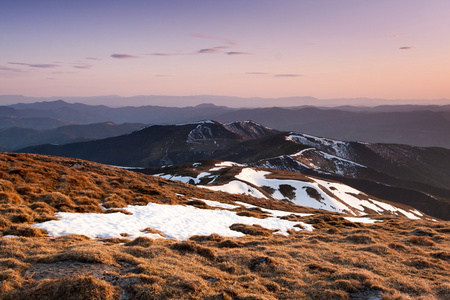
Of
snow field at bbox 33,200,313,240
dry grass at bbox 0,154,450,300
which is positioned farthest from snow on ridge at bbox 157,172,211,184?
dry grass at bbox 0,154,450,300

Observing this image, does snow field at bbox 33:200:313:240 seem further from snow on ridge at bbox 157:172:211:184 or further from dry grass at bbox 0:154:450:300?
snow on ridge at bbox 157:172:211:184

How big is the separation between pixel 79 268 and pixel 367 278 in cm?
1161

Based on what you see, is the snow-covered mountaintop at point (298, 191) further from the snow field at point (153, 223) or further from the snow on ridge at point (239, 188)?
the snow field at point (153, 223)

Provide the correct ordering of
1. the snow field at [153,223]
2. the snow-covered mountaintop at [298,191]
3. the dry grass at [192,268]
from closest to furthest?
the dry grass at [192,268] < the snow field at [153,223] < the snow-covered mountaintop at [298,191]

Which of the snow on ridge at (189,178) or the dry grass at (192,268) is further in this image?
the snow on ridge at (189,178)

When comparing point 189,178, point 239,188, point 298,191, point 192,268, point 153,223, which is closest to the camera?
point 192,268

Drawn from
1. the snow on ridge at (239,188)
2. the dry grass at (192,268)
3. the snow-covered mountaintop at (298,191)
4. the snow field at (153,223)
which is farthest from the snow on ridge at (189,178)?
the dry grass at (192,268)

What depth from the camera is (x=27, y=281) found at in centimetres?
815

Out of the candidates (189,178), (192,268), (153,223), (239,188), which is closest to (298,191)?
(239,188)

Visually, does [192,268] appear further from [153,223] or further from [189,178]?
[189,178]

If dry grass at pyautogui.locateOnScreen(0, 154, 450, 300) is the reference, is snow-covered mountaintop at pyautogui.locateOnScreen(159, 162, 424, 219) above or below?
below

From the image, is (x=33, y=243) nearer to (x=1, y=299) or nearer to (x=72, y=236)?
(x=72, y=236)

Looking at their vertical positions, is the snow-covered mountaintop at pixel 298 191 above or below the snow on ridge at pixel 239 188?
below

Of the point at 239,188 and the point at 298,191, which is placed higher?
the point at 239,188
